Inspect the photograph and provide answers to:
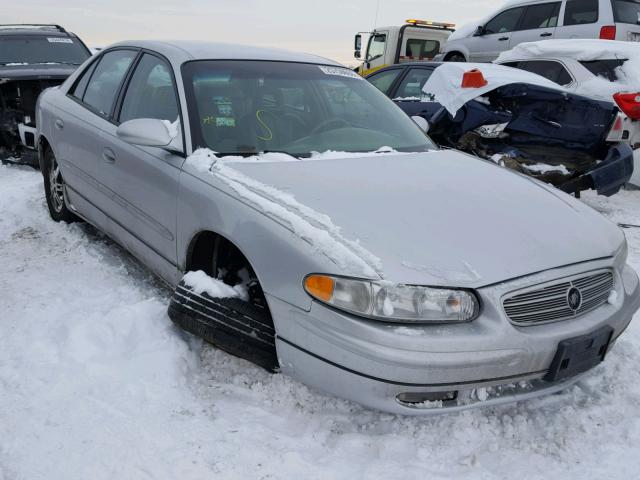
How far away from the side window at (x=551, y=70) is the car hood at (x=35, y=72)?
5.63m

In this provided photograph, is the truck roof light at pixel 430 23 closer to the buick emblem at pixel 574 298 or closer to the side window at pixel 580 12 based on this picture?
the side window at pixel 580 12

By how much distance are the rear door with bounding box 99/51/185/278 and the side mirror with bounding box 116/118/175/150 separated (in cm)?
6

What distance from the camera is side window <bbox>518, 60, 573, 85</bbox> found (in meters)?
6.68

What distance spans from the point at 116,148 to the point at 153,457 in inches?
76.4

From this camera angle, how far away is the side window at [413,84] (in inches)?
275

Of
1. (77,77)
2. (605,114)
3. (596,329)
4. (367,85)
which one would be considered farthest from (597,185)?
(77,77)

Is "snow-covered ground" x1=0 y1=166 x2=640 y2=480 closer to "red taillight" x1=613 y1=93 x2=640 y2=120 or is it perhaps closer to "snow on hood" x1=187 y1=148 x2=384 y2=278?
"snow on hood" x1=187 y1=148 x2=384 y2=278

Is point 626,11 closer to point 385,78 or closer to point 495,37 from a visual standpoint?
point 495,37

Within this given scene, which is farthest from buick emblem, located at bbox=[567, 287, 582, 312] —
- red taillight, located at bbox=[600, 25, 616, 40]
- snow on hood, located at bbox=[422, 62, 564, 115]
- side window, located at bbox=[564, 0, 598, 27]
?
side window, located at bbox=[564, 0, 598, 27]

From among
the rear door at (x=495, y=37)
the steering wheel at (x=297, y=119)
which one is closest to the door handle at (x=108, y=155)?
the steering wheel at (x=297, y=119)

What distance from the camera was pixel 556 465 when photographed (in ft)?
7.13

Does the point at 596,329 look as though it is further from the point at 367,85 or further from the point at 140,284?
the point at 140,284

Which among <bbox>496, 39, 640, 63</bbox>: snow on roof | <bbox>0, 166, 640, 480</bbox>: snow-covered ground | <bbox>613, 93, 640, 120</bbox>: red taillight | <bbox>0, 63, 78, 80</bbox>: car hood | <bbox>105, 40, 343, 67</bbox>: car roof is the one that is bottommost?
<bbox>0, 166, 640, 480</bbox>: snow-covered ground

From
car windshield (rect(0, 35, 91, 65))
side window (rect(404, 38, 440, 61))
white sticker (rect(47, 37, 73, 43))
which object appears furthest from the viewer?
side window (rect(404, 38, 440, 61))
